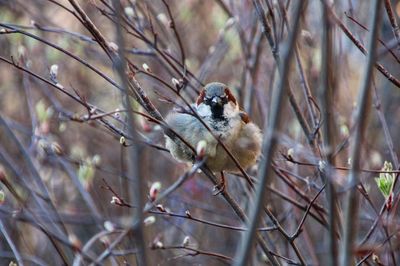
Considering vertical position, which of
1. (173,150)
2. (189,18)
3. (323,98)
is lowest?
(323,98)

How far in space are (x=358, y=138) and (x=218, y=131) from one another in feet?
5.08

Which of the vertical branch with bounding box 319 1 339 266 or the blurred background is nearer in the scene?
the vertical branch with bounding box 319 1 339 266

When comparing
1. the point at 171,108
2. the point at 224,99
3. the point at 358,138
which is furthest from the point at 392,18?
the point at 171,108

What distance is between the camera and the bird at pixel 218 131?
301 centimetres

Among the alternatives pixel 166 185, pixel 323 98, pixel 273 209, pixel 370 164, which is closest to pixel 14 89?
pixel 166 185

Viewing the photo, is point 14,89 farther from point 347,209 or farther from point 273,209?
point 347,209

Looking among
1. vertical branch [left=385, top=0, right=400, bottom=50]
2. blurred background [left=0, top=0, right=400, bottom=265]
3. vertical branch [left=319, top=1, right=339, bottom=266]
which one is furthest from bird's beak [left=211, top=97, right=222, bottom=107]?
vertical branch [left=319, top=1, right=339, bottom=266]

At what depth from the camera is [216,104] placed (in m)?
3.16

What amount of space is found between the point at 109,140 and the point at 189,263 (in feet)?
4.95

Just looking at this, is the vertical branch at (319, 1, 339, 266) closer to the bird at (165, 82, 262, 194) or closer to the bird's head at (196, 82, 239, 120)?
the bird at (165, 82, 262, 194)

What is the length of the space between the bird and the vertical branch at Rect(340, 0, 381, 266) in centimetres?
137

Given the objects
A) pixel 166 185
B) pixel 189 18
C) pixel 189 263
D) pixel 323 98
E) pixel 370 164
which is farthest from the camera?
pixel 189 18

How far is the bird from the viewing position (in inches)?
118

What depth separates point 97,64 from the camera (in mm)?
5504
